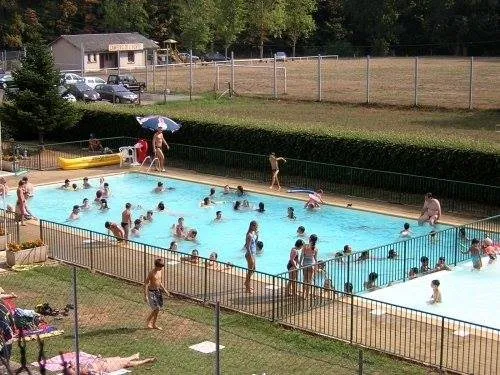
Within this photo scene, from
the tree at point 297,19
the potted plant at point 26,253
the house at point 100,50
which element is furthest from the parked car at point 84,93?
the tree at point 297,19

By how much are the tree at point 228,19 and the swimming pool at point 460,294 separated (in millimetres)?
73972

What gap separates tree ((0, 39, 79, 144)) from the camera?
41.1 m

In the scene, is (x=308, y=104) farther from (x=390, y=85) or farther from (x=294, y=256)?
(x=294, y=256)

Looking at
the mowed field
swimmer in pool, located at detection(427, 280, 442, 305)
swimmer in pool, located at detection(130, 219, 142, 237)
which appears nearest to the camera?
swimmer in pool, located at detection(427, 280, 442, 305)

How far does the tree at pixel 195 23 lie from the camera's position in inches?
3632

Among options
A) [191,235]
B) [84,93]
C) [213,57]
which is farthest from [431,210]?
[213,57]

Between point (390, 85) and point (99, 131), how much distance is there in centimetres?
2254

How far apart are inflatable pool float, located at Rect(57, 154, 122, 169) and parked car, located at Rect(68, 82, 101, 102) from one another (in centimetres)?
1709

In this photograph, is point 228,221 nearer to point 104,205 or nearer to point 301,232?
point 301,232

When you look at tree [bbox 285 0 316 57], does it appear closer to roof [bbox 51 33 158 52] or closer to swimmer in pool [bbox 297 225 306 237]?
roof [bbox 51 33 158 52]

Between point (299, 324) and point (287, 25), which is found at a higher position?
point (287, 25)

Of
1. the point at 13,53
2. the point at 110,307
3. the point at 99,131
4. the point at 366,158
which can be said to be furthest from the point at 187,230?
the point at 13,53

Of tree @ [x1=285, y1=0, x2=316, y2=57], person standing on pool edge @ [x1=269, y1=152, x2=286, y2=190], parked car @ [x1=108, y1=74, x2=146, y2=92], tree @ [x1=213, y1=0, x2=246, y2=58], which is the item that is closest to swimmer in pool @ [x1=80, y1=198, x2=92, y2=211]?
person standing on pool edge @ [x1=269, y1=152, x2=286, y2=190]

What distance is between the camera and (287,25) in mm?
97688
